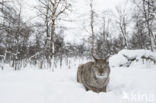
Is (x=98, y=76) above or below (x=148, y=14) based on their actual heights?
below

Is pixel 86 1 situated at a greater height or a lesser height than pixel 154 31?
greater

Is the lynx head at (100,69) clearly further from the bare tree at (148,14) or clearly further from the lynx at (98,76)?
the bare tree at (148,14)

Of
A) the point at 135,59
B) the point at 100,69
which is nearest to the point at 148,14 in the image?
the point at 135,59

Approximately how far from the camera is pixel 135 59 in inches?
281

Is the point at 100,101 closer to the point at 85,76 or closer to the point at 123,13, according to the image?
the point at 85,76

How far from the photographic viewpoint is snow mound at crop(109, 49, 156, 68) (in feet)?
22.0

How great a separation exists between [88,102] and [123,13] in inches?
862

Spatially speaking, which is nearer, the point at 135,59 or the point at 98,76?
the point at 98,76

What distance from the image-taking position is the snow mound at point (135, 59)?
263 inches

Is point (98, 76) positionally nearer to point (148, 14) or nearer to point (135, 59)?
point (135, 59)

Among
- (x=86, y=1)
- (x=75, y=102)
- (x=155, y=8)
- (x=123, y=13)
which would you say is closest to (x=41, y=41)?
(x=75, y=102)

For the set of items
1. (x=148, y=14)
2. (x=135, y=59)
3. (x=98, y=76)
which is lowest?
(x=98, y=76)

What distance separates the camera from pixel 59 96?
79.3 inches

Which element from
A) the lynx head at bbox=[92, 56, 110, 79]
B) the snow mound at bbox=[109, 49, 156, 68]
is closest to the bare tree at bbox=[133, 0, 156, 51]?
the snow mound at bbox=[109, 49, 156, 68]
